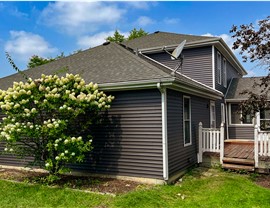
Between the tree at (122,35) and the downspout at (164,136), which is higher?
the tree at (122,35)

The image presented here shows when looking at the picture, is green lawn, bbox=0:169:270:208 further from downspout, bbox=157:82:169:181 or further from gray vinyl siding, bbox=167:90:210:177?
gray vinyl siding, bbox=167:90:210:177

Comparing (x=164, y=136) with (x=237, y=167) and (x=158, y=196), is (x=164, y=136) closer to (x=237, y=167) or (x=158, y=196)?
(x=158, y=196)

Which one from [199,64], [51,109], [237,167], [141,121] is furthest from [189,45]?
[51,109]

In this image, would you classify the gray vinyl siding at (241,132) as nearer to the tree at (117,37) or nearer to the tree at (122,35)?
the tree at (122,35)

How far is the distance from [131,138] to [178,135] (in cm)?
154

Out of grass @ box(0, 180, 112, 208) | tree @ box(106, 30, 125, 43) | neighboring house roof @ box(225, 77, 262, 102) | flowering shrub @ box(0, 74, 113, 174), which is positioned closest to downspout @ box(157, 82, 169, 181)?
flowering shrub @ box(0, 74, 113, 174)

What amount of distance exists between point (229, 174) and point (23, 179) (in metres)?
6.19

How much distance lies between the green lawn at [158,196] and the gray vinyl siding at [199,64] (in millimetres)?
6898

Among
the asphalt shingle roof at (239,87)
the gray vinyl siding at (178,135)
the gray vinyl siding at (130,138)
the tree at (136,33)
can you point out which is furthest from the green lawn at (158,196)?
the tree at (136,33)

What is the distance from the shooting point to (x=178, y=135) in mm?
7801

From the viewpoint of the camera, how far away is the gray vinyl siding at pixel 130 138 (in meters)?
6.84

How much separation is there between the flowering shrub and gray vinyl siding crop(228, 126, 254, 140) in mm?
10224

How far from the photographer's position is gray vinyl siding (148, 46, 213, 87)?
12.8m

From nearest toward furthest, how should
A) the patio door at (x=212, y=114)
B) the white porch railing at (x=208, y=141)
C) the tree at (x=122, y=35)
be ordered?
the white porch railing at (x=208, y=141) → the patio door at (x=212, y=114) → the tree at (x=122, y=35)
